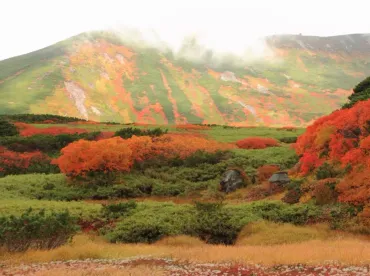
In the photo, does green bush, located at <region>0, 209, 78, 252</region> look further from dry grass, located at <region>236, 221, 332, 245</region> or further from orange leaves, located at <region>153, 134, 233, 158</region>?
orange leaves, located at <region>153, 134, 233, 158</region>

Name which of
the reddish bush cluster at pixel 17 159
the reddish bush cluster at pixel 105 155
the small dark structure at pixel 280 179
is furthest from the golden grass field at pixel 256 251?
the reddish bush cluster at pixel 17 159

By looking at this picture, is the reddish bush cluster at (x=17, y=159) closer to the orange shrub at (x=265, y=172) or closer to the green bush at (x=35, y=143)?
the green bush at (x=35, y=143)

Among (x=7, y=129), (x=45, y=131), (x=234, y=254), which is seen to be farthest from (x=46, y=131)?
(x=234, y=254)

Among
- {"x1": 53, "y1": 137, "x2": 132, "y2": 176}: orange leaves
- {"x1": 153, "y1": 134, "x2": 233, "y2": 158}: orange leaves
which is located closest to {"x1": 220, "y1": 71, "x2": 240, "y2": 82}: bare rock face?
{"x1": 153, "y1": 134, "x2": 233, "y2": 158}: orange leaves

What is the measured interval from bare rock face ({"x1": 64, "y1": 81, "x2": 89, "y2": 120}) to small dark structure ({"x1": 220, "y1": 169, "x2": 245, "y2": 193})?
90.6 meters

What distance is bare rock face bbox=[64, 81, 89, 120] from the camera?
118975 millimetres

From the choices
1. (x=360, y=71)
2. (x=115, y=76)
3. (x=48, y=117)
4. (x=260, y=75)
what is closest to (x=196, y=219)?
(x=48, y=117)

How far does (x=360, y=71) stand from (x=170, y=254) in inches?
8139

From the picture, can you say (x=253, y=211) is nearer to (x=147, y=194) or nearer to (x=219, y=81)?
(x=147, y=194)

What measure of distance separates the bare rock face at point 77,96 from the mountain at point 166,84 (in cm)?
32

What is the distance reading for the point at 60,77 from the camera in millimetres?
136375

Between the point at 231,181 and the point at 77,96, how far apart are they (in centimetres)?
10501

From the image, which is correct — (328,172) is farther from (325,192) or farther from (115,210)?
(115,210)

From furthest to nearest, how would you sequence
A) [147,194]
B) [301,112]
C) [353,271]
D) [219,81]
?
[219,81]
[301,112]
[147,194]
[353,271]
